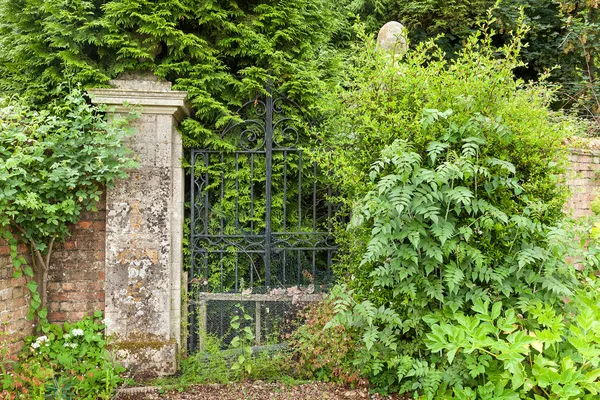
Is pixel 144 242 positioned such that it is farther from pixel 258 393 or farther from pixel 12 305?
pixel 258 393

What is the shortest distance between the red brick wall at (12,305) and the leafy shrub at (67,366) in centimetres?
11

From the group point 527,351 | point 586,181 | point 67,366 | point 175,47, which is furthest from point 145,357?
point 586,181

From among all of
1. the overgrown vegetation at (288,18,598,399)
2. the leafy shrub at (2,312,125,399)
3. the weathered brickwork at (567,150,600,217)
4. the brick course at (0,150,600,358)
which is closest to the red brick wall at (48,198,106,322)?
the brick course at (0,150,600,358)

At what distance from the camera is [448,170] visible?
10.7 ft

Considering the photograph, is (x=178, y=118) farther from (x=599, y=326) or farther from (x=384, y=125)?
(x=599, y=326)

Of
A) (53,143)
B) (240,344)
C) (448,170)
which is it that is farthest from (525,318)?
(53,143)

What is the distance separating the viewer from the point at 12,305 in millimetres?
4082

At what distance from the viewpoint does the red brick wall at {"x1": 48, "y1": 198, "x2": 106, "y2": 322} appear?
4.42m

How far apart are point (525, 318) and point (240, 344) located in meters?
2.50

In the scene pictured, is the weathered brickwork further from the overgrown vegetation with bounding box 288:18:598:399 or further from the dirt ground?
the dirt ground

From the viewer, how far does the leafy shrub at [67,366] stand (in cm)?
370

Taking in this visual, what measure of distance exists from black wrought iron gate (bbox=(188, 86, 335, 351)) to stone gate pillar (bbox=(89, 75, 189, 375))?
14.4 inches

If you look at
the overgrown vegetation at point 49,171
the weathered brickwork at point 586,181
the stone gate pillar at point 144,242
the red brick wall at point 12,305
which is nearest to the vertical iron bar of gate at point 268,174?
the stone gate pillar at point 144,242

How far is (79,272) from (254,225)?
1.77 m
